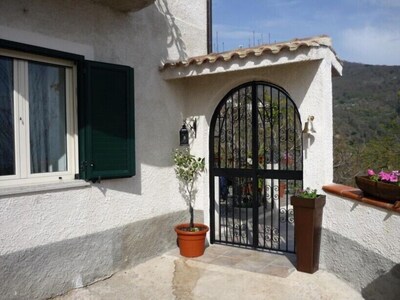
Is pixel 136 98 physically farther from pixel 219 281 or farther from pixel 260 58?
pixel 219 281

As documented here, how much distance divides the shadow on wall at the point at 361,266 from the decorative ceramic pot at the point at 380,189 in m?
0.75

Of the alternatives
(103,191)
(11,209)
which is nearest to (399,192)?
(103,191)

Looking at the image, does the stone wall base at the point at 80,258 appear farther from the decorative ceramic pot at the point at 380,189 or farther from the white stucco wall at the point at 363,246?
the decorative ceramic pot at the point at 380,189

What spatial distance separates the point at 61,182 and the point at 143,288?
6.57ft

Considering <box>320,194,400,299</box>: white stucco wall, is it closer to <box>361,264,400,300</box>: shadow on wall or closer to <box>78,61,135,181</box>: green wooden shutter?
<box>361,264,400,300</box>: shadow on wall

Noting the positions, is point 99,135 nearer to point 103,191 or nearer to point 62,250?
point 103,191

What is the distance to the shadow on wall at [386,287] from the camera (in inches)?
180

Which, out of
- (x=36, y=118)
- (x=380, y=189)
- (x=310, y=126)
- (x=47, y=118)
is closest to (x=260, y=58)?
(x=310, y=126)

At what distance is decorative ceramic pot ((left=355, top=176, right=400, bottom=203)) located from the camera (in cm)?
470

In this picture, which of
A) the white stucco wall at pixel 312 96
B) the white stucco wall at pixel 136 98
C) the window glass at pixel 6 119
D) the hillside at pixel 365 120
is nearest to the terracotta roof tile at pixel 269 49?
the white stucco wall at pixel 312 96

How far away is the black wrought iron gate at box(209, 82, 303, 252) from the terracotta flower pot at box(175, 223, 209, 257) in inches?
32.4

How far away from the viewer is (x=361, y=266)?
537 cm

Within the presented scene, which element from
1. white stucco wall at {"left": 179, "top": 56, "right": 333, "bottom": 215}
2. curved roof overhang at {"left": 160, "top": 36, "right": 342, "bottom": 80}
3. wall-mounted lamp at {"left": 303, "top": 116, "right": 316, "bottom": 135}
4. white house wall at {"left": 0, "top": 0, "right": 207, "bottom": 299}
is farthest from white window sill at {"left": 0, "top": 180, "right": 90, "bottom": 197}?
wall-mounted lamp at {"left": 303, "top": 116, "right": 316, "bottom": 135}

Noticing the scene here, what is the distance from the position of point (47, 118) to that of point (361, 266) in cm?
486
